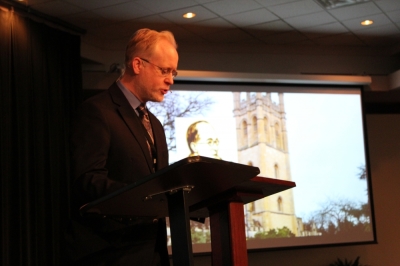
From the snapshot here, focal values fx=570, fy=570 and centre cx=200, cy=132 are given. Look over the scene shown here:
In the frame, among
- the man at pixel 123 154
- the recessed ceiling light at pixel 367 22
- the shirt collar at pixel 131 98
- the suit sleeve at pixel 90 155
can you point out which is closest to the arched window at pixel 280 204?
the recessed ceiling light at pixel 367 22

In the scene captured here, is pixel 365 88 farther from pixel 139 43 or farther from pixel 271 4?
pixel 139 43

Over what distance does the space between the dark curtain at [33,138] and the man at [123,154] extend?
2935 mm

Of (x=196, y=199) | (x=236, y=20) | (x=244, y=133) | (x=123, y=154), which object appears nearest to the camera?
(x=196, y=199)

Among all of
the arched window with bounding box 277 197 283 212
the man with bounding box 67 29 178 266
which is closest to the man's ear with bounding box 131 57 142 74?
the man with bounding box 67 29 178 266

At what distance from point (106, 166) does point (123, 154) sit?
65 millimetres

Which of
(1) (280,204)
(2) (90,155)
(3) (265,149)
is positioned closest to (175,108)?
(3) (265,149)

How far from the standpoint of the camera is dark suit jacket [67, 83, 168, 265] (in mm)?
1604

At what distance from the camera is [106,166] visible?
1.77 m

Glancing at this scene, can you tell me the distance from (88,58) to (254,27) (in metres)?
1.79

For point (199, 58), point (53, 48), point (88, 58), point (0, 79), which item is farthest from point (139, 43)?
point (199, 58)

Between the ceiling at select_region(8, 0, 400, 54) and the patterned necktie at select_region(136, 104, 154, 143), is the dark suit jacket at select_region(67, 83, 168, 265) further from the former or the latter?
the ceiling at select_region(8, 0, 400, 54)

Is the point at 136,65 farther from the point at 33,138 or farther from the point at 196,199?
the point at 33,138

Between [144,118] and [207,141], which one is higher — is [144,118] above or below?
below

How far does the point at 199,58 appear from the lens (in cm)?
655
